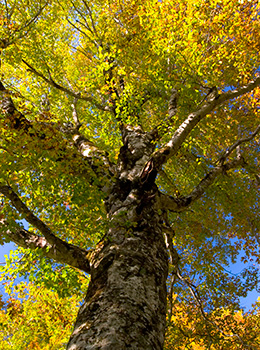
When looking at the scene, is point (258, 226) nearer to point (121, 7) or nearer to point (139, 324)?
point (139, 324)

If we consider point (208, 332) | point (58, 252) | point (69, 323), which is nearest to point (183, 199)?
point (58, 252)

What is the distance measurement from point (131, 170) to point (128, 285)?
2881 millimetres

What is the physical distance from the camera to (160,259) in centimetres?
360

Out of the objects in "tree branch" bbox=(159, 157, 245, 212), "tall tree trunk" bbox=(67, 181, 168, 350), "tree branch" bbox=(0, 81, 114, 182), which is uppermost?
"tree branch" bbox=(0, 81, 114, 182)

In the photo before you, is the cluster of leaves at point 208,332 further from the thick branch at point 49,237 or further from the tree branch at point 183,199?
the thick branch at point 49,237

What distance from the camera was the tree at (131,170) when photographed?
3.05 m

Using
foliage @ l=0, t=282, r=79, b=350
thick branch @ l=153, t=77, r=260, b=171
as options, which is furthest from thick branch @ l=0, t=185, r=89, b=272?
foliage @ l=0, t=282, r=79, b=350

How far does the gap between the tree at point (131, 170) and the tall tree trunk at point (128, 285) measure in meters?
0.02

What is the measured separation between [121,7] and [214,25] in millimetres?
4346

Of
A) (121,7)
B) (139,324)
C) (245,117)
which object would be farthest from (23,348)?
(121,7)

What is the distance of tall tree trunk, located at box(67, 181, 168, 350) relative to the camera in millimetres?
2184

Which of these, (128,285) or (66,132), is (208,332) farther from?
(66,132)

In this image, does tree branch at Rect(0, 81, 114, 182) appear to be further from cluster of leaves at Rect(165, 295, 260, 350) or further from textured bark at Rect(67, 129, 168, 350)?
cluster of leaves at Rect(165, 295, 260, 350)

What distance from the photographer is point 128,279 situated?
2877mm
